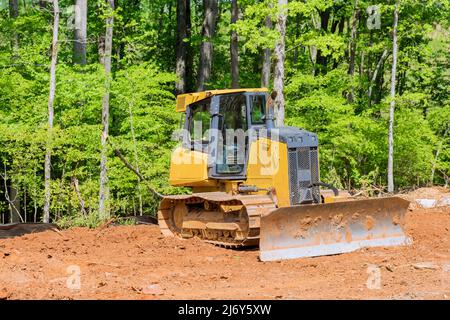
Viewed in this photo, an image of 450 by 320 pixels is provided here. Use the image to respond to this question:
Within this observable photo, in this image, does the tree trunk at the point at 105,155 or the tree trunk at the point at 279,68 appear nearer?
the tree trunk at the point at 279,68

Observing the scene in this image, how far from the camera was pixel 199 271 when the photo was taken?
31.6 ft

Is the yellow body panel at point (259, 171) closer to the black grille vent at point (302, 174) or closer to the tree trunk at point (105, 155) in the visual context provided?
the black grille vent at point (302, 174)

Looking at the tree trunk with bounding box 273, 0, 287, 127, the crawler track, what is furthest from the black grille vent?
the tree trunk with bounding box 273, 0, 287, 127

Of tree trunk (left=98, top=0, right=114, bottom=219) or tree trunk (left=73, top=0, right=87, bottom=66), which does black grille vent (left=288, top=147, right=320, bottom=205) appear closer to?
tree trunk (left=98, top=0, right=114, bottom=219)

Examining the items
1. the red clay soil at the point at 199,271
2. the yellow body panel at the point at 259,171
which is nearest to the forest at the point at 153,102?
the yellow body panel at the point at 259,171

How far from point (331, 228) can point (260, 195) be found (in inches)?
55.0

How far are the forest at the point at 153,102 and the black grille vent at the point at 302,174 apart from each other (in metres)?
6.63

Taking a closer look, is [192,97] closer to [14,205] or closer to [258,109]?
[258,109]

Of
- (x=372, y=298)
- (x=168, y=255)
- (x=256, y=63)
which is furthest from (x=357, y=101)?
(x=372, y=298)

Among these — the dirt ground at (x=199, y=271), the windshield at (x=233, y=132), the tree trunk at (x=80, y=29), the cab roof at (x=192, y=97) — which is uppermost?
the tree trunk at (x=80, y=29)

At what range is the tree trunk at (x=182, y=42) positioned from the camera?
27.4 meters

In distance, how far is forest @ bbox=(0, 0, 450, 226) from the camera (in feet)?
62.0

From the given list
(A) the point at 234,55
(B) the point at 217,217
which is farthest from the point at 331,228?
(A) the point at 234,55

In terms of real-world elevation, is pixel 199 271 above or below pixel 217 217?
below
